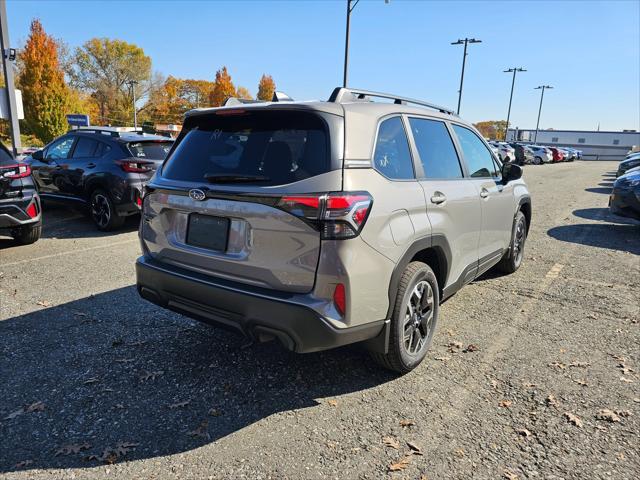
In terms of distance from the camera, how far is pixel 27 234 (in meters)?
6.81

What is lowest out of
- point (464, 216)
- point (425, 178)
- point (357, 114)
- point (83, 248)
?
point (83, 248)

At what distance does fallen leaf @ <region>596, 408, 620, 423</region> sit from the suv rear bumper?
150 cm

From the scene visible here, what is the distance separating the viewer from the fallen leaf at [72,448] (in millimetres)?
2518

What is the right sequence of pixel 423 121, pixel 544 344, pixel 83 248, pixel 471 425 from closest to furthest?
pixel 471 425
pixel 423 121
pixel 544 344
pixel 83 248

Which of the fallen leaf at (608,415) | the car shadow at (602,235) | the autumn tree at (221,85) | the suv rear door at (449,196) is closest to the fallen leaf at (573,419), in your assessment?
the fallen leaf at (608,415)

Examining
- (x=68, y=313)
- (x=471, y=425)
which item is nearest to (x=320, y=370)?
(x=471, y=425)

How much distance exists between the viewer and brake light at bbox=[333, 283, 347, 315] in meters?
2.60

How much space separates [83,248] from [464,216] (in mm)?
5537

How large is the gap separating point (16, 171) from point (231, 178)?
16.4ft

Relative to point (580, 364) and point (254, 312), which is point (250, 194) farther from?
point (580, 364)

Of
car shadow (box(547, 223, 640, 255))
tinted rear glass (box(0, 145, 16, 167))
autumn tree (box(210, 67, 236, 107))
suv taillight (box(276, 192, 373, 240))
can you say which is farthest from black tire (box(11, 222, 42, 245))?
autumn tree (box(210, 67, 236, 107))

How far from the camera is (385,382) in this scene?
3.30m

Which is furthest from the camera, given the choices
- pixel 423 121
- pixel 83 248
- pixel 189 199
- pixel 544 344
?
pixel 83 248

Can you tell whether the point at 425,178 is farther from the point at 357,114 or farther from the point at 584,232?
the point at 584,232
